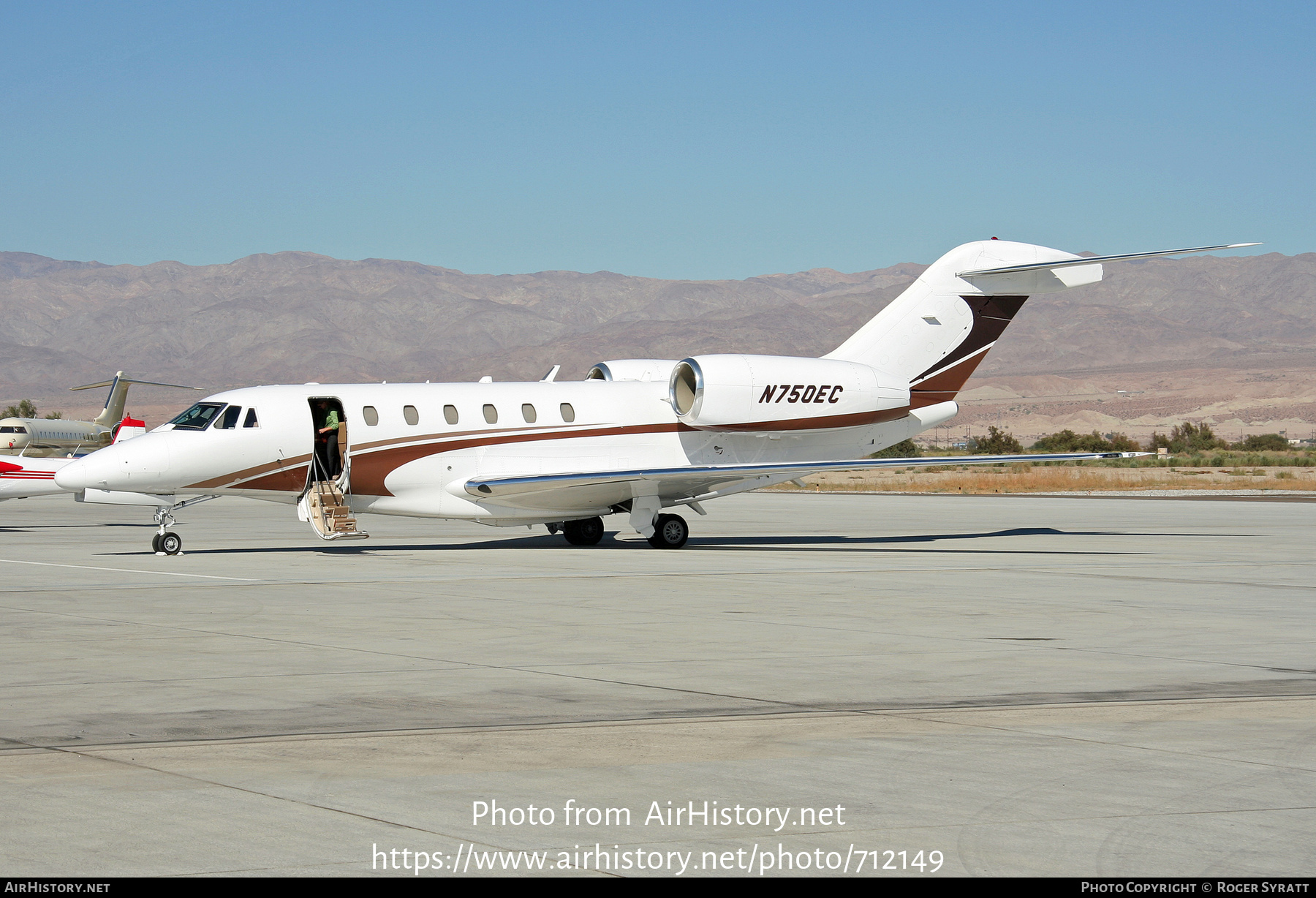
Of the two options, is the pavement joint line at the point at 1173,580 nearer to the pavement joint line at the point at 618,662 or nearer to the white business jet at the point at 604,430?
the white business jet at the point at 604,430

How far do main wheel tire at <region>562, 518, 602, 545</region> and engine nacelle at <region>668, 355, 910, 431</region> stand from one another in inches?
116

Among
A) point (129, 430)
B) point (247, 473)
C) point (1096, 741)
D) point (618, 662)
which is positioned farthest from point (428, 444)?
point (1096, 741)

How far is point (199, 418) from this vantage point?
2414cm

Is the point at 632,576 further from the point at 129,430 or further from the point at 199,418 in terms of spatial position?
the point at 129,430

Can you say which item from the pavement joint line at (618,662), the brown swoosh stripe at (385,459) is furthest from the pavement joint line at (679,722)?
the brown swoosh stripe at (385,459)

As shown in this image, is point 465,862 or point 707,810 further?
point 707,810

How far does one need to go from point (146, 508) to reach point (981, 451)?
71.8 meters

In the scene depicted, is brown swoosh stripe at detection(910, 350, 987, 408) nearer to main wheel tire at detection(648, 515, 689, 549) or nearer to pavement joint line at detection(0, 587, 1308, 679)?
main wheel tire at detection(648, 515, 689, 549)

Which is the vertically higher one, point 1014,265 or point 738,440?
point 1014,265

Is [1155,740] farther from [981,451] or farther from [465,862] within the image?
[981,451]

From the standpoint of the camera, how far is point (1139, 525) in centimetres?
3362

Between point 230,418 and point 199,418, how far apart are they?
56cm

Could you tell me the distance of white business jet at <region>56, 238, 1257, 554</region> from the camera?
24.1 metres

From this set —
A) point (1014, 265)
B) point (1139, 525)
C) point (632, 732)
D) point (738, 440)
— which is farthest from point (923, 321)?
point (632, 732)
